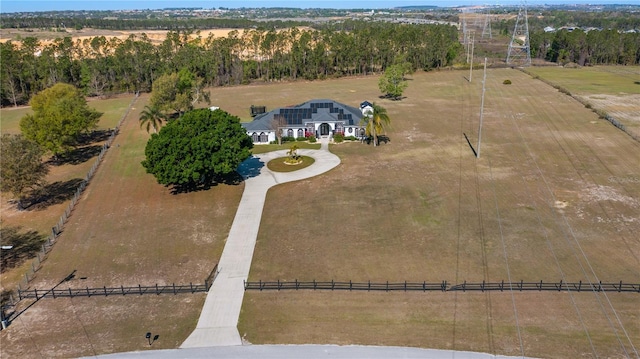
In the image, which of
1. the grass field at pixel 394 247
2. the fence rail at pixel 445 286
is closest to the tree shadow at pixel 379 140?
the grass field at pixel 394 247

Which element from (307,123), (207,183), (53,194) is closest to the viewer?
(53,194)

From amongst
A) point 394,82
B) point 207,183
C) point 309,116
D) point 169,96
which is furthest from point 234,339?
point 394,82

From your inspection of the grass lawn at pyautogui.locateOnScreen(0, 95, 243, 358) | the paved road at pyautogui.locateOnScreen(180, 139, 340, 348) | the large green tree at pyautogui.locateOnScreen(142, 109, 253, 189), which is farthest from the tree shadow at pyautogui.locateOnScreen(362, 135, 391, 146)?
the grass lawn at pyautogui.locateOnScreen(0, 95, 243, 358)

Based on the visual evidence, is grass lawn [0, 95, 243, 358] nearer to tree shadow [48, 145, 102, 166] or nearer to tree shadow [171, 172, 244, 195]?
tree shadow [171, 172, 244, 195]

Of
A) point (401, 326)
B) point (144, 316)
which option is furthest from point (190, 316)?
point (401, 326)

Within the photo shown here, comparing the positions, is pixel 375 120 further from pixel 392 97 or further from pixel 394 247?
pixel 392 97
